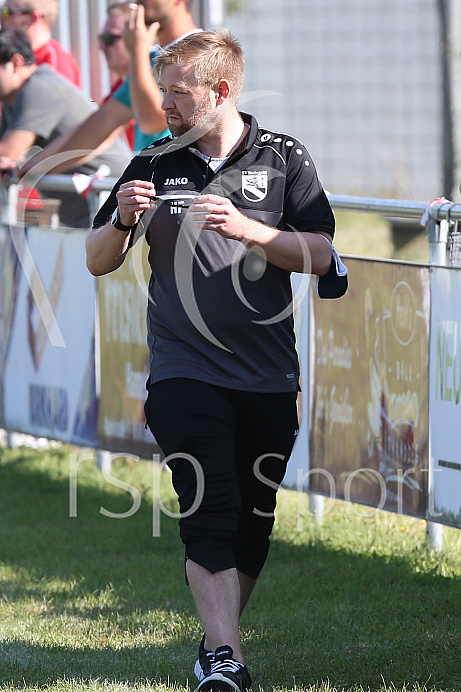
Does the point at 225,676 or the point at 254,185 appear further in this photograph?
the point at 254,185

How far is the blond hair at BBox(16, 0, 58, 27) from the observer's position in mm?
7906

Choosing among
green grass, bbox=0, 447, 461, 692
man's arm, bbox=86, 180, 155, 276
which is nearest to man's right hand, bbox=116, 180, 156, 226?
man's arm, bbox=86, 180, 155, 276

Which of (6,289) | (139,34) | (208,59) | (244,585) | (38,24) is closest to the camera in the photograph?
(208,59)

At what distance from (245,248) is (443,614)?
1.73 metres

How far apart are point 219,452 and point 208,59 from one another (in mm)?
1230

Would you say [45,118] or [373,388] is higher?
[45,118]

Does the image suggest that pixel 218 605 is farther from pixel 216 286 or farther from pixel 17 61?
pixel 17 61

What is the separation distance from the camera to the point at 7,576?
16.2ft

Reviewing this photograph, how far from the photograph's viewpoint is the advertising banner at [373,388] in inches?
184

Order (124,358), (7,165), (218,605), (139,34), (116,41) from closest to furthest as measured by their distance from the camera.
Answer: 1. (218,605)
2. (139,34)
3. (124,358)
4. (7,165)
5. (116,41)

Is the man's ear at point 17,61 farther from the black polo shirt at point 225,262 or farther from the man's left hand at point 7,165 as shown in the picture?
the black polo shirt at point 225,262

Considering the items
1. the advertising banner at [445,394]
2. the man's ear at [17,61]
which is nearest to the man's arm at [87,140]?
the man's ear at [17,61]

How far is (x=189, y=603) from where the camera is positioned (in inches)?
176

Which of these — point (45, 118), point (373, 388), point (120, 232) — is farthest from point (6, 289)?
point (120, 232)
